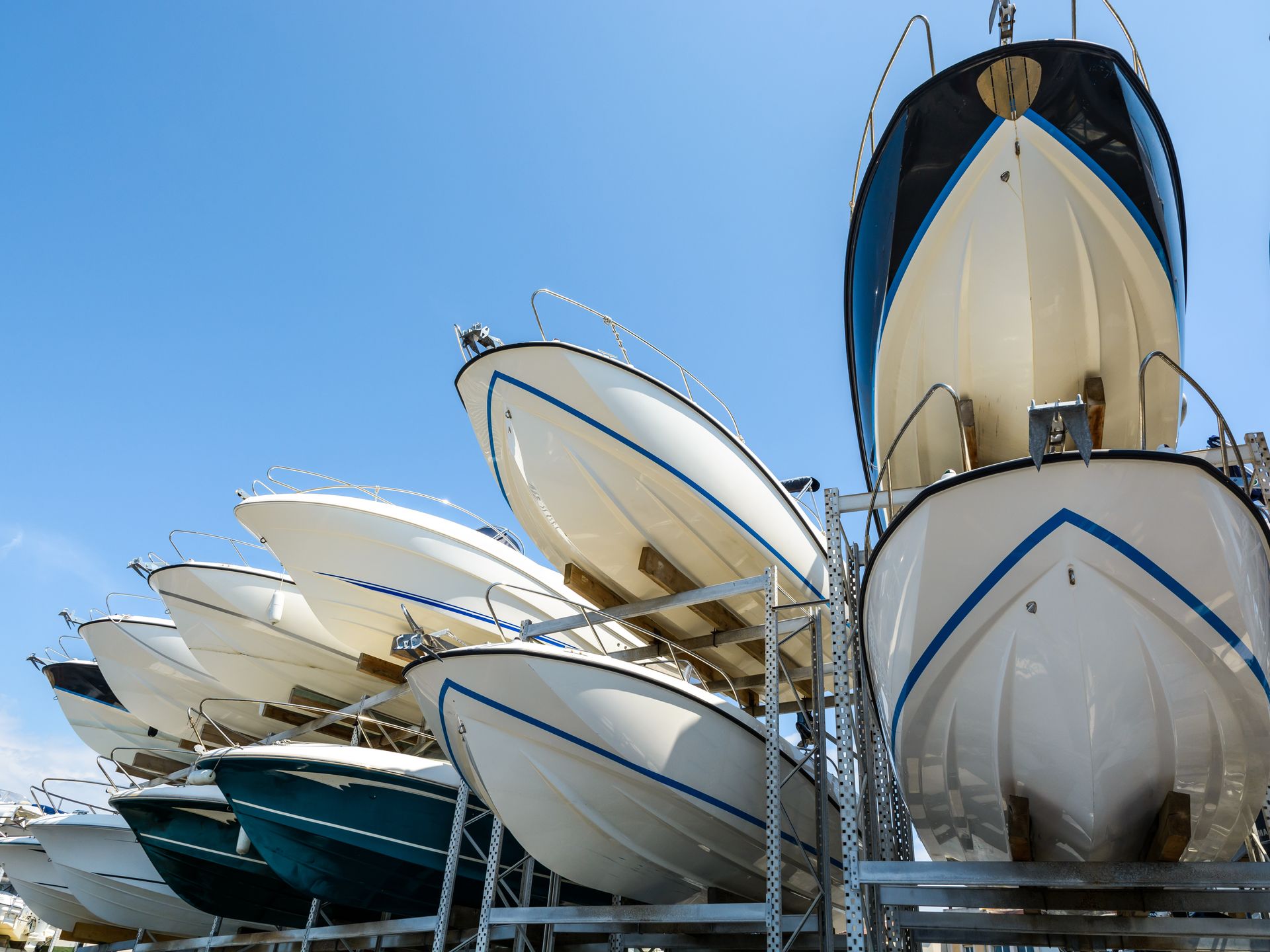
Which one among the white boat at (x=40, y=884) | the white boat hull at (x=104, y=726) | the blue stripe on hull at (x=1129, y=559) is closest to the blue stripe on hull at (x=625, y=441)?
the blue stripe on hull at (x=1129, y=559)

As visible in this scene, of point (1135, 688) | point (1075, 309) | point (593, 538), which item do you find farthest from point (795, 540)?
point (1135, 688)

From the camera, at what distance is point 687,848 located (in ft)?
13.7

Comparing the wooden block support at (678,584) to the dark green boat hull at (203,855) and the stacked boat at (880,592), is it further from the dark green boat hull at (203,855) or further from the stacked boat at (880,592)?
the dark green boat hull at (203,855)

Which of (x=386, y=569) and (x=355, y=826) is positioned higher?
(x=386, y=569)

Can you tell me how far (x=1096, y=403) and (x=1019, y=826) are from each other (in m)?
2.06

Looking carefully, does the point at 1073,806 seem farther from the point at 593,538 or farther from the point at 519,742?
the point at 593,538

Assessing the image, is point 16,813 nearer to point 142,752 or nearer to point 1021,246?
point 142,752

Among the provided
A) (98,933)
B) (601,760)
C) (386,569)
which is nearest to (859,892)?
(601,760)

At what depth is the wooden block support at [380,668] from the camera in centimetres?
688

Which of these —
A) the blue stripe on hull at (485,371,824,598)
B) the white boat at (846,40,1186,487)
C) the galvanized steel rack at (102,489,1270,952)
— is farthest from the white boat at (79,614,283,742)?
the white boat at (846,40,1186,487)

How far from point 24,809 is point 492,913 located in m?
13.3

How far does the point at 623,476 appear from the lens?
15.8 feet

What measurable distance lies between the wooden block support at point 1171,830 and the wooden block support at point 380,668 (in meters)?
5.38

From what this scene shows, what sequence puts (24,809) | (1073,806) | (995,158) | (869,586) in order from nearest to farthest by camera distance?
(1073,806) → (869,586) → (995,158) → (24,809)
